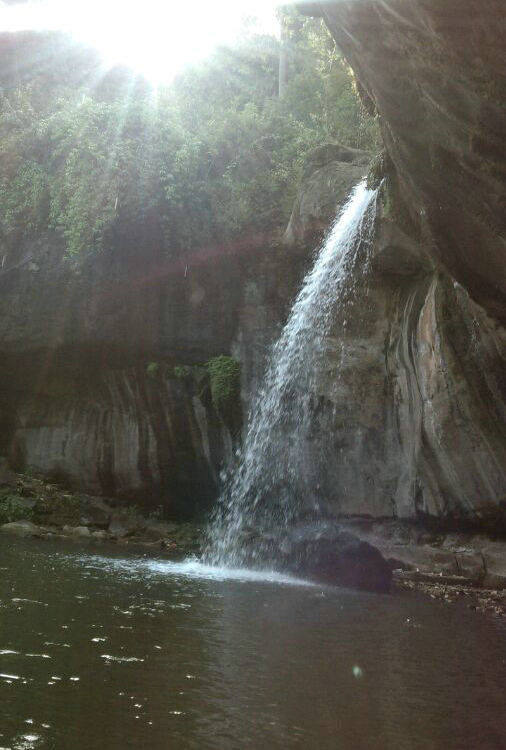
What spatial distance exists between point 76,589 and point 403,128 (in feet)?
19.2

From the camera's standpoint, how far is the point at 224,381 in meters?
16.9

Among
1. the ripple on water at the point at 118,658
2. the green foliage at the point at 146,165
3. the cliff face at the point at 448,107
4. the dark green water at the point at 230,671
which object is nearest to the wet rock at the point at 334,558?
the dark green water at the point at 230,671

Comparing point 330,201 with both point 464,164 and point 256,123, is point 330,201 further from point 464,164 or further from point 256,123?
point 464,164

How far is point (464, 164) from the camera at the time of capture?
7000mm

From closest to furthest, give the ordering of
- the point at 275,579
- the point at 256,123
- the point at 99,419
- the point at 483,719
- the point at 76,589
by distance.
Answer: the point at 483,719 < the point at 76,589 < the point at 275,579 < the point at 99,419 < the point at 256,123

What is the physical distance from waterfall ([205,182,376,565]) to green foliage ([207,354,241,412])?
2.30 ft

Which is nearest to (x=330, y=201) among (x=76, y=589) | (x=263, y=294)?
(x=263, y=294)

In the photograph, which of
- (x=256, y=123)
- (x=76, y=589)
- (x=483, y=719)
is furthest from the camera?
(x=256, y=123)

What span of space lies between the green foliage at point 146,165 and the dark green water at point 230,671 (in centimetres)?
1150

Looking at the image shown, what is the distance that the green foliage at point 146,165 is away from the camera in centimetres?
1831

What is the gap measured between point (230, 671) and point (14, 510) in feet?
41.8

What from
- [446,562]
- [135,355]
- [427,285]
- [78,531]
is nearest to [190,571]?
[446,562]

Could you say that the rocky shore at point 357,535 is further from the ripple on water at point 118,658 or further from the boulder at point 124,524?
the ripple on water at point 118,658

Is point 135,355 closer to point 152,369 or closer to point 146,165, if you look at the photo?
point 152,369
